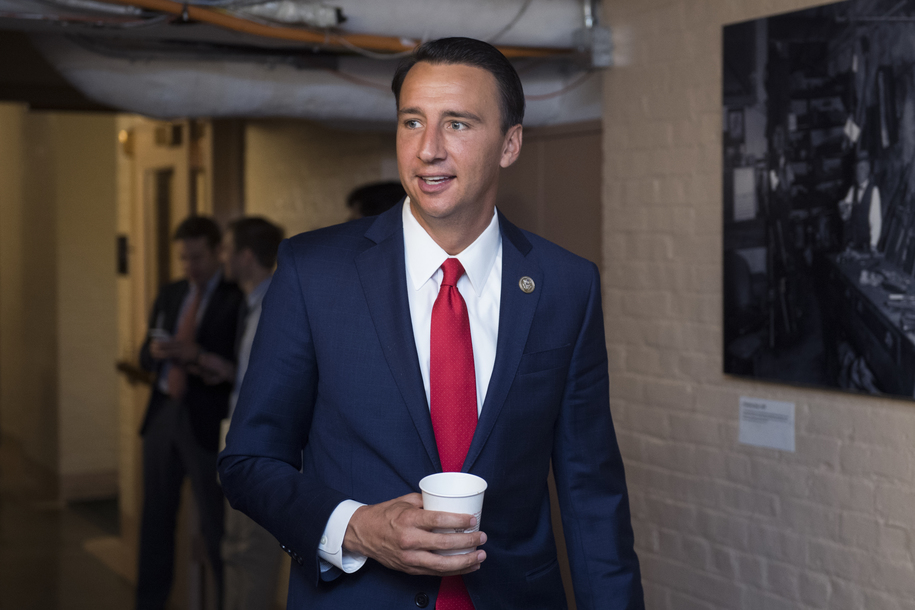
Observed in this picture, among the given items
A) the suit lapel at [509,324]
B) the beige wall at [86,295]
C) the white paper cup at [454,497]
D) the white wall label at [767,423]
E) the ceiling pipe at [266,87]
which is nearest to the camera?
the white paper cup at [454,497]

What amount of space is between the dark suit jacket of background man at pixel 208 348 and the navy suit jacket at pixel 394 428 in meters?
2.51

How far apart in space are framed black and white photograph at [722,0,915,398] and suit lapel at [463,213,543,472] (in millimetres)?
1221

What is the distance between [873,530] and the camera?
100 inches

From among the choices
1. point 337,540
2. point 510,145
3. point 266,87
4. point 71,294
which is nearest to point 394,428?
point 337,540

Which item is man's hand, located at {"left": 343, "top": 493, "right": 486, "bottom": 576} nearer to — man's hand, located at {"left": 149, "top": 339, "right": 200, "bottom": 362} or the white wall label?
the white wall label

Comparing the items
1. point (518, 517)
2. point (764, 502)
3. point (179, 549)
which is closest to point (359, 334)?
point (518, 517)

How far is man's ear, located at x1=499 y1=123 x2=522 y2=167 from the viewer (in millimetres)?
1689

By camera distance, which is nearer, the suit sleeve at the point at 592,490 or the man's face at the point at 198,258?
the suit sleeve at the point at 592,490

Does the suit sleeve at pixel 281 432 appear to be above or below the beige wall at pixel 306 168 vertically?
below

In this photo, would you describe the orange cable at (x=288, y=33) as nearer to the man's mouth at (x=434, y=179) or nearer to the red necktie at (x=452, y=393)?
the man's mouth at (x=434, y=179)

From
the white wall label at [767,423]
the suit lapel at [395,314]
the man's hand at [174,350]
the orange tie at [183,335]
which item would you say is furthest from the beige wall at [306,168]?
the suit lapel at [395,314]

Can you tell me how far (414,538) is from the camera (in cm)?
130

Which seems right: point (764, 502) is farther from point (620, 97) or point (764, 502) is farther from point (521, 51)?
point (521, 51)

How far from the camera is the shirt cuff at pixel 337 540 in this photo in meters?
1.44
